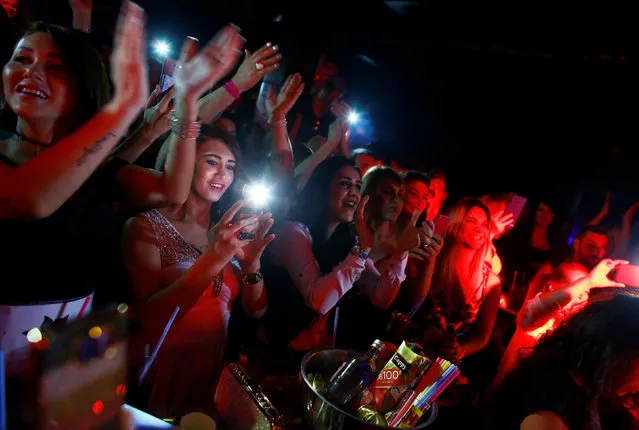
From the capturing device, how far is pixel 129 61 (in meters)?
1.26

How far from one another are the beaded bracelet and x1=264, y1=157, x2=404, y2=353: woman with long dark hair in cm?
106

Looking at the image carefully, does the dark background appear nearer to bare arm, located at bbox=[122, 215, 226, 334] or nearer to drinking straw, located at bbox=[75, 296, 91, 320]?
bare arm, located at bbox=[122, 215, 226, 334]

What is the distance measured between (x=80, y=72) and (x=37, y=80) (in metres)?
0.14

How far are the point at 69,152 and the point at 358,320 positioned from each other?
2.39 meters

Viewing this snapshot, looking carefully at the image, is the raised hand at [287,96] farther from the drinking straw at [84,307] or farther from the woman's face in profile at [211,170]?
the drinking straw at [84,307]

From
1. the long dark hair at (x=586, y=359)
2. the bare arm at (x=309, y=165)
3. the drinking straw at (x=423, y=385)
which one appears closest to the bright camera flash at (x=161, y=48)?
the bare arm at (x=309, y=165)

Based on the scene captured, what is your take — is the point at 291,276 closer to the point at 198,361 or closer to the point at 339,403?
the point at 198,361

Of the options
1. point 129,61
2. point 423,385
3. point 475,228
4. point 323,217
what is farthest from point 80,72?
point 475,228

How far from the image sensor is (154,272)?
65.7 inches

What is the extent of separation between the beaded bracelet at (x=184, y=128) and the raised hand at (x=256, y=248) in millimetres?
464

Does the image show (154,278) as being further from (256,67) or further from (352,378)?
(256,67)

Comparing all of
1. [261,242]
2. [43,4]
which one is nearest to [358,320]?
[261,242]

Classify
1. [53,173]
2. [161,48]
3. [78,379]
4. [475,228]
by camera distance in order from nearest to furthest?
[78,379] < [53,173] < [475,228] < [161,48]

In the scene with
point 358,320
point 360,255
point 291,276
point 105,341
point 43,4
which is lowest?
point 358,320
